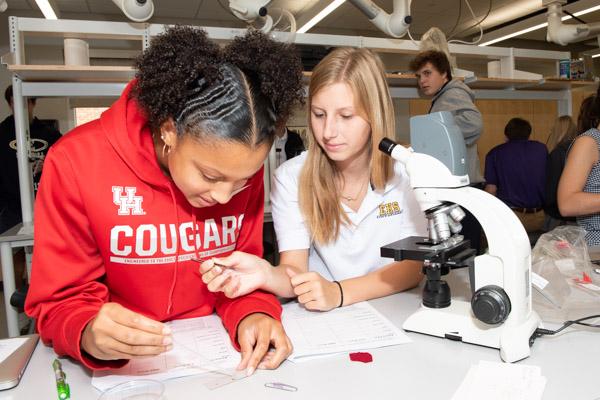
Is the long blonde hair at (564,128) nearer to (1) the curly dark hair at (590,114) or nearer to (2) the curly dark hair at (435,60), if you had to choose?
(2) the curly dark hair at (435,60)

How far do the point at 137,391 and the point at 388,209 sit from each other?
2.70ft

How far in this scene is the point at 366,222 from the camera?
1.32 m

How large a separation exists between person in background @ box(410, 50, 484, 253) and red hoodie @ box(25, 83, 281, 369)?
89.3 inches

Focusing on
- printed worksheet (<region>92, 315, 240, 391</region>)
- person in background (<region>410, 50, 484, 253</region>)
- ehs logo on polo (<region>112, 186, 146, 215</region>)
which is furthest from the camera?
person in background (<region>410, 50, 484, 253</region>)

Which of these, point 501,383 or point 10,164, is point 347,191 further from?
point 10,164

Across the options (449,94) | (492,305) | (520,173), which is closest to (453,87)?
(449,94)

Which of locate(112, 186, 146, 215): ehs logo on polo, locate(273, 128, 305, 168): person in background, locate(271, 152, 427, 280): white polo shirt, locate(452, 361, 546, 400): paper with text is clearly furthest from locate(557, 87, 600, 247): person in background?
locate(112, 186, 146, 215): ehs logo on polo

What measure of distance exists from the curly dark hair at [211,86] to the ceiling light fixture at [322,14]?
17.1 ft

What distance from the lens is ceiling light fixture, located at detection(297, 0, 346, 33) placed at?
568cm

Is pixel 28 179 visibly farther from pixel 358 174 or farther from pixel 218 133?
pixel 218 133

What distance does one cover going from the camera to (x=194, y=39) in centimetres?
83

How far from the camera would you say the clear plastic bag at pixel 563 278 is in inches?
39.0

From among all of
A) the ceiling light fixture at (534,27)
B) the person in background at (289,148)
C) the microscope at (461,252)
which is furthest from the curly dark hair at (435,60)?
the ceiling light fixture at (534,27)

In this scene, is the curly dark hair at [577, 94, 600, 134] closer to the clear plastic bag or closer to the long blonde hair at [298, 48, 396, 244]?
the clear plastic bag
